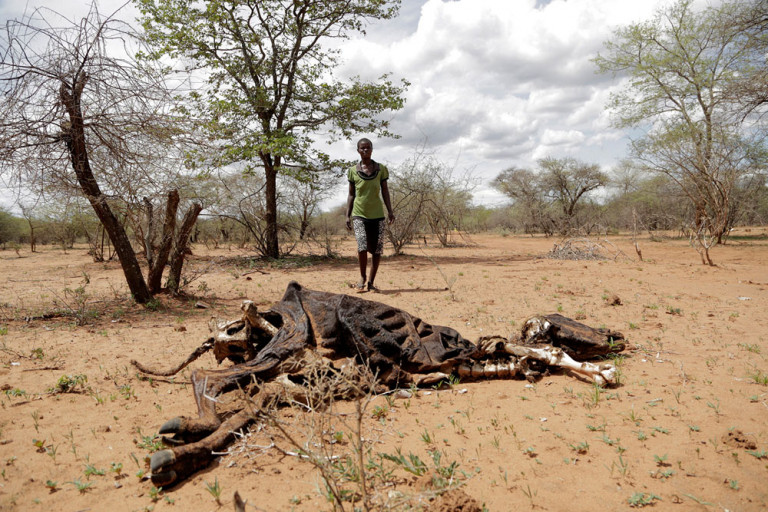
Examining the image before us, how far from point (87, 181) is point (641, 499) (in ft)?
21.1

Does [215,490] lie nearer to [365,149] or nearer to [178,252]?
[365,149]

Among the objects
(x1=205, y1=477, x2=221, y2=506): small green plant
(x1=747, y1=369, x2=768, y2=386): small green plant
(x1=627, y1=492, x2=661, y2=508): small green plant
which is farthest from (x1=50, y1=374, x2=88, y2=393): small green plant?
(x1=747, y1=369, x2=768, y2=386): small green plant

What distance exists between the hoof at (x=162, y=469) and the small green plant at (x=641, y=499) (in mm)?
2004

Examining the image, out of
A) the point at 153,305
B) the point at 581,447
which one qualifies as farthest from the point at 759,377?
the point at 153,305

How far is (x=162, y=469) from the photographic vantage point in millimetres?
1888

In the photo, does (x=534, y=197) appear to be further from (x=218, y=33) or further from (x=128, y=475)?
(x=128, y=475)

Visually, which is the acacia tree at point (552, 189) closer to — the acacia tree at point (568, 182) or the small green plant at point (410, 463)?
the acacia tree at point (568, 182)

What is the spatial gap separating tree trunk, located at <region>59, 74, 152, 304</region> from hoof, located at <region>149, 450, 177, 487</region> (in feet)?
15.0

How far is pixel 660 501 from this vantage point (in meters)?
1.76

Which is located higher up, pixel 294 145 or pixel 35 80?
pixel 294 145

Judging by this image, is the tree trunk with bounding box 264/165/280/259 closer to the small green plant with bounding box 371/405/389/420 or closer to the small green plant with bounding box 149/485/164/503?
the small green plant with bounding box 371/405/389/420

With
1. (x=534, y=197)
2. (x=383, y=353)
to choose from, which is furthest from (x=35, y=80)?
(x=534, y=197)

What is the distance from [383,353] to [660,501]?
5.53ft

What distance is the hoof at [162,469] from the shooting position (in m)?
1.87
